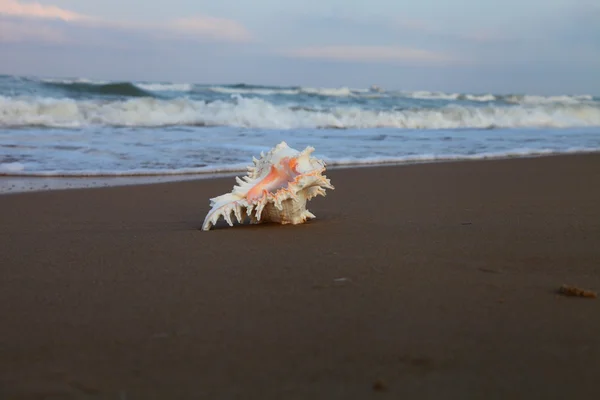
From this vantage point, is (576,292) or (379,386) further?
(576,292)

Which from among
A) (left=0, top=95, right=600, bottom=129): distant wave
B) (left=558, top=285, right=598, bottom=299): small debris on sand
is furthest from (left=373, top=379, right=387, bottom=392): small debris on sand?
(left=0, top=95, right=600, bottom=129): distant wave

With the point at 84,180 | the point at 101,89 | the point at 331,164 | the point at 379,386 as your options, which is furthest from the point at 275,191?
the point at 101,89

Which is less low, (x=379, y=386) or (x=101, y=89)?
(x=101, y=89)

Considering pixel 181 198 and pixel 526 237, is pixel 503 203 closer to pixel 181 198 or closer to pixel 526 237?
pixel 526 237

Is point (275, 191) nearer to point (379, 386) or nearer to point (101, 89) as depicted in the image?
point (379, 386)

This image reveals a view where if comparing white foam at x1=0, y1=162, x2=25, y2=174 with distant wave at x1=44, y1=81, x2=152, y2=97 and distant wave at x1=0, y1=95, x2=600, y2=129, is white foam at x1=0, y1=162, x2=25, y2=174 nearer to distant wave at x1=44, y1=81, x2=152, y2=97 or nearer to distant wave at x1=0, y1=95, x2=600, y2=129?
distant wave at x1=0, y1=95, x2=600, y2=129

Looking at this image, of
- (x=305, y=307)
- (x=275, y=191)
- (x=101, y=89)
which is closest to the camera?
(x=305, y=307)

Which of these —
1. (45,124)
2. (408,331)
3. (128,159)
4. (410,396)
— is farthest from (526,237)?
(45,124)

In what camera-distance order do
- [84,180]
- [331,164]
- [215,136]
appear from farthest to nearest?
1. [215,136]
2. [331,164]
3. [84,180]
